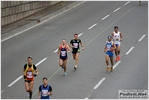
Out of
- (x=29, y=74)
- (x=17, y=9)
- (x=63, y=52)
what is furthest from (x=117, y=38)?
(x=17, y=9)

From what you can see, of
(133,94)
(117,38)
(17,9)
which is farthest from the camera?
(17,9)

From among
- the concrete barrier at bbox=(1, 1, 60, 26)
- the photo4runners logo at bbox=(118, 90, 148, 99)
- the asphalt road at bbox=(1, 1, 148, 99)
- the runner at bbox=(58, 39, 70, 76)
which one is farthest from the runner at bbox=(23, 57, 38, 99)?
the concrete barrier at bbox=(1, 1, 60, 26)

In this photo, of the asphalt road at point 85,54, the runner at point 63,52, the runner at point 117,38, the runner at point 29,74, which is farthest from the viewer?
the runner at point 117,38

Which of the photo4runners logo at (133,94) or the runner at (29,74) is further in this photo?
the photo4runners logo at (133,94)

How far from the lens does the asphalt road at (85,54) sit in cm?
1998

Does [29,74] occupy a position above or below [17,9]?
above

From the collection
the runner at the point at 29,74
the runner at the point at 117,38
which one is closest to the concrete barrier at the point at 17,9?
the runner at the point at 117,38

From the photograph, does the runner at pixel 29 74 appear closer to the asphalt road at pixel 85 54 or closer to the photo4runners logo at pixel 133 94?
the asphalt road at pixel 85 54

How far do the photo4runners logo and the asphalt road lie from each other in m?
0.32

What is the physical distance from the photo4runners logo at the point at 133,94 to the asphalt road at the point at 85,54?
32 cm

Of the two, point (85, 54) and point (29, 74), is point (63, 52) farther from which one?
point (85, 54)

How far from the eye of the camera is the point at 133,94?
19016 mm

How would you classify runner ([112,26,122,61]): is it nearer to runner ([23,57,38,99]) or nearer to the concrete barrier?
runner ([23,57,38,99])

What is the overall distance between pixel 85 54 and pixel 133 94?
6613mm
